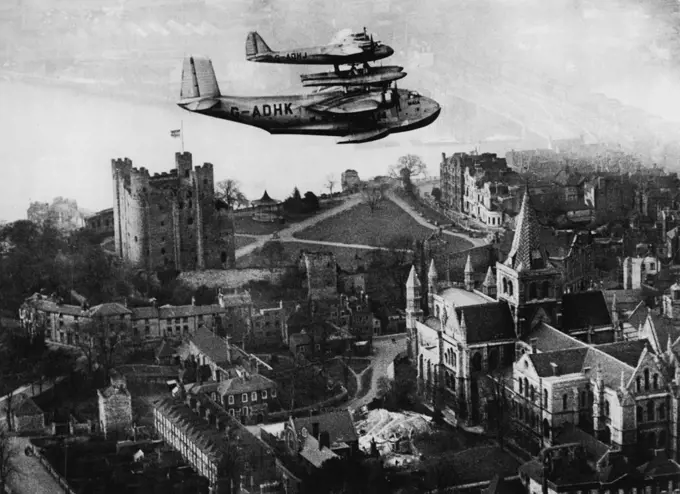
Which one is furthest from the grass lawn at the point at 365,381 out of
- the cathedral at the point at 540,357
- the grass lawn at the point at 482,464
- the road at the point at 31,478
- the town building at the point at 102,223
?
the town building at the point at 102,223

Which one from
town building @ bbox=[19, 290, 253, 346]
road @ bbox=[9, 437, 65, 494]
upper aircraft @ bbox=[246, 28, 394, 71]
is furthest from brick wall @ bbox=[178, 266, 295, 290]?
upper aircraft @ bbox=[246, 28, 394, 71]

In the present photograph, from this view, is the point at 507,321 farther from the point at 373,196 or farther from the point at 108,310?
the point at 373,196

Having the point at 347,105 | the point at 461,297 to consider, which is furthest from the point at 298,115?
the point at 461,297

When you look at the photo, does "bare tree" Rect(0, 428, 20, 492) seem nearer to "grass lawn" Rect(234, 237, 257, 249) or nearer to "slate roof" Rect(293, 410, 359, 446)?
"slate roof" Rect(293, 410, 359, 446)

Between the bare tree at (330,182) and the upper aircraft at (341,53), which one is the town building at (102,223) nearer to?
the bare tree at (330,182)

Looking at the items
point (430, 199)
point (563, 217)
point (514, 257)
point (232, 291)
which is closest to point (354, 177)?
point (430, 199)
